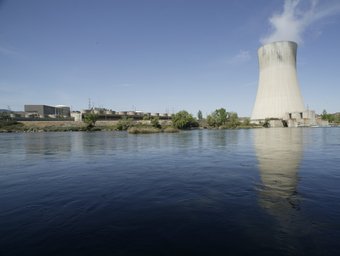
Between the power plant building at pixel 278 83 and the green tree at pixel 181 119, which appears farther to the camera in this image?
the green tree at pixel 181 119

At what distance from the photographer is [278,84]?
81562 mm

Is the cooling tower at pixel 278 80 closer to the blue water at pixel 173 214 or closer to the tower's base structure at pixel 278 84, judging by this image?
the tower's base structure at pixel 278 84

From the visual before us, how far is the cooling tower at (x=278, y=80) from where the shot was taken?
265 feet

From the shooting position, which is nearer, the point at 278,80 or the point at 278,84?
the point at 278,80

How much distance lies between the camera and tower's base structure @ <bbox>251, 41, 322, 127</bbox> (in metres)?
80.8

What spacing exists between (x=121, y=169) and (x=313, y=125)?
118 metres

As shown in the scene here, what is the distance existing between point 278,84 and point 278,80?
1359mm

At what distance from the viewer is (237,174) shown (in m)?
11.3

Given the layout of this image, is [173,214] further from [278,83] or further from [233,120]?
[233,120]

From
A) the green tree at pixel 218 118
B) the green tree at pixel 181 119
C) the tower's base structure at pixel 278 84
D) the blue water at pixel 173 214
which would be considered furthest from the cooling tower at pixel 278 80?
the blue water at pixel 173 214

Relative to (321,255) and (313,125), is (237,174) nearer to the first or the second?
(321,255)

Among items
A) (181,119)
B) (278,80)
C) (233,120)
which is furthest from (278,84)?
(181,119)

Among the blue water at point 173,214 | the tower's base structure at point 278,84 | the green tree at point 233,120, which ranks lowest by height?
the blue water at point 173,214

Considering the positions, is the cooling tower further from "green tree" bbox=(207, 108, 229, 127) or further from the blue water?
the blue water
